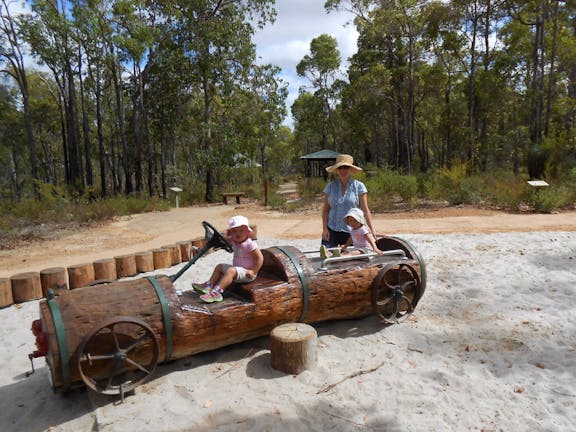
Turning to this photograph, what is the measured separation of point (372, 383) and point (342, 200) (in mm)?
1972

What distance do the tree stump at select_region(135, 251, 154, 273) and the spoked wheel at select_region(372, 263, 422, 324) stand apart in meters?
3.80

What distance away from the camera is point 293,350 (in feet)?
10.2

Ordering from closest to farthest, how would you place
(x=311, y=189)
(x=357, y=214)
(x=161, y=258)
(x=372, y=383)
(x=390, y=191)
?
(x=372, y=383) → (x=357, y=214) → (x=161, y=258) → (x=390, y=191) → (x=311, y=189)

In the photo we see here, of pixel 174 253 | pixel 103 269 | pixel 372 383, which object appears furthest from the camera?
pixel 174 253

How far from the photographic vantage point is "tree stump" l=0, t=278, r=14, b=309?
194 inches

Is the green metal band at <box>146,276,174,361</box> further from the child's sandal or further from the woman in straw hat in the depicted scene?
the woman in straw hat

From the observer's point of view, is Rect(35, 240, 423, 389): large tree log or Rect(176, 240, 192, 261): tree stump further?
Rect(176, 240, 192, 261): tree stump

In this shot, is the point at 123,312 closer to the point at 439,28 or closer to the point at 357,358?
the point at 357,358

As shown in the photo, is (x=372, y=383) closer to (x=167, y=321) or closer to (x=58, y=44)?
(x=167, y=321)

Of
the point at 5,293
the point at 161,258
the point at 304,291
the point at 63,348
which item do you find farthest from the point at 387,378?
the point at 5,293

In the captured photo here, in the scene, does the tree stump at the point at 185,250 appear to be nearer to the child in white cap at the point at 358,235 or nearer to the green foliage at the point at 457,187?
the child in white cap at the point at 358,235

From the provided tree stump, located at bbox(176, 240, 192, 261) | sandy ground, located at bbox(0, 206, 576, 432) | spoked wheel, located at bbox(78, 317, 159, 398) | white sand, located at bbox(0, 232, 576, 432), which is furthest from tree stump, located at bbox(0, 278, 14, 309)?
spoked wheel, located at bbox(78, 317, 159, 398)

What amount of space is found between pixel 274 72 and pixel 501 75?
12504 millimetres

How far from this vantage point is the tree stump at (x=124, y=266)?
19.4ft
